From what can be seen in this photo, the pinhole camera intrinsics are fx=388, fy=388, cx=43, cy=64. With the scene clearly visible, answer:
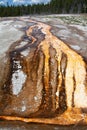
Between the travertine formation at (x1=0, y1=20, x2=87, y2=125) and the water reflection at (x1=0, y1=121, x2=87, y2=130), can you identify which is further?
the travertine formation at (x1=0, y1=20, x2=87, y2=125)

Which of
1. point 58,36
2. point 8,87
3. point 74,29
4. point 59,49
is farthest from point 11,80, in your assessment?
point 74,29

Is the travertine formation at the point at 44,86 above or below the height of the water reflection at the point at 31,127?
above

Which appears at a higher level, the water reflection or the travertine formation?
the travertine formation

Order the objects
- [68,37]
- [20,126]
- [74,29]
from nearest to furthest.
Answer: [20,126], [68,37], [74,29]

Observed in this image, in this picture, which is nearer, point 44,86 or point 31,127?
point 31,127

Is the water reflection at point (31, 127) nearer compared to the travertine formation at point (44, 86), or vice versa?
the water reflection at point (31, 127)

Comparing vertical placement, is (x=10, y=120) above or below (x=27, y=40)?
below

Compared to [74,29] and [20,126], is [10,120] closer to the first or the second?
[20,126]

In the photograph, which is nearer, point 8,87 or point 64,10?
point 8,87
